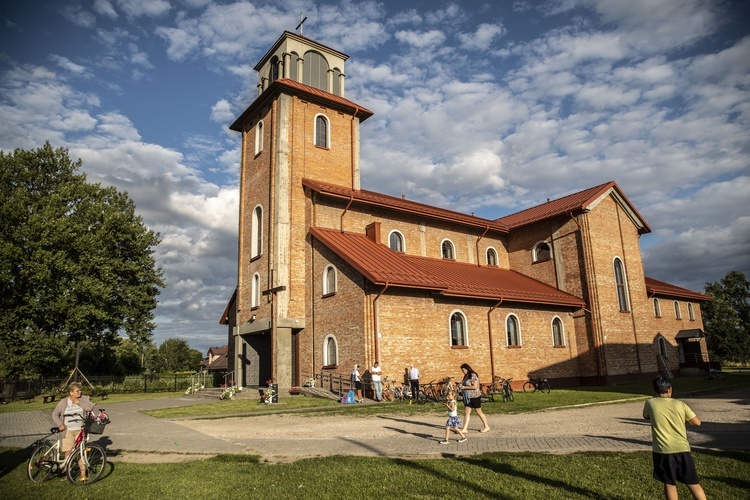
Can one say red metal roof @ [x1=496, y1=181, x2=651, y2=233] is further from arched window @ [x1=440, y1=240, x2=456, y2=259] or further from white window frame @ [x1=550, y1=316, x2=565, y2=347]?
white window frame @ [x1=550, y1=316, x2=565, y2=347]

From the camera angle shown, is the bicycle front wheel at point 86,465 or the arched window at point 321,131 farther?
the arched window at point 321,131

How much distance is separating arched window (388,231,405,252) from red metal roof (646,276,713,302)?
52.1ft

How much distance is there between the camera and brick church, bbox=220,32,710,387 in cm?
1962

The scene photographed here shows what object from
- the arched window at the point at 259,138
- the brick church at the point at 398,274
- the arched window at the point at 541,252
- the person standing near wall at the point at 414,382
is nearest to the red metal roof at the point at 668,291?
the brick church at the point at 398,274

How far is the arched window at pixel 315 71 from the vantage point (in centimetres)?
2606

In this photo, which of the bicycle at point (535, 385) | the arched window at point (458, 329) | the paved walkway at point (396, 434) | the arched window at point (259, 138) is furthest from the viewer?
the arched window at point (259, 138)

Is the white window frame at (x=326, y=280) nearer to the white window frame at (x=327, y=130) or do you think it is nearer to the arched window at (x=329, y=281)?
the arched window at (x=329, y=281)

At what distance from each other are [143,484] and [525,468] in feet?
18.5

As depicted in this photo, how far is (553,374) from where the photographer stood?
77.3 ft

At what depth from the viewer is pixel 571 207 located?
85.9 ft

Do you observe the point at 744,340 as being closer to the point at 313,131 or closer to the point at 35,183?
the point at 313,131

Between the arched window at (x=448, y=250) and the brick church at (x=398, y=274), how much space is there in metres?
0.06

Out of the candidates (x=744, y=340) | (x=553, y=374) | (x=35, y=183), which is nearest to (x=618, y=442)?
(x=553, y=374)

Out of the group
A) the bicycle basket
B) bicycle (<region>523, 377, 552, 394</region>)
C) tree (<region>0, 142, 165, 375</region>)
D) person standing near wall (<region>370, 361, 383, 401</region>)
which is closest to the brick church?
bicycle (<region>523, 377, 552, 394</region>)
